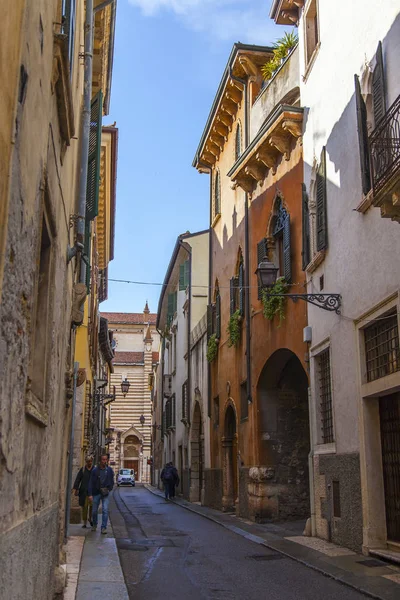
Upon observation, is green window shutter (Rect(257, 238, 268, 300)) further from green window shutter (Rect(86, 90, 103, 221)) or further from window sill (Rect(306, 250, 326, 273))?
green window shutter (Rect(86, 90, 103, 221))

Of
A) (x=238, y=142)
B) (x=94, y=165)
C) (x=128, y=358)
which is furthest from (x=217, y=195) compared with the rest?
(x=128, y=358)

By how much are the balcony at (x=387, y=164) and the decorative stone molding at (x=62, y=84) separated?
3536 mm

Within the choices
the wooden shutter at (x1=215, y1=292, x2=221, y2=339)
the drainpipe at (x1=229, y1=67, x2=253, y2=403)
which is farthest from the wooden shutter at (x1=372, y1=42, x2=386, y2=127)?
the wooden shutter at (x1=215, y1=292, x2=221, y2=339)

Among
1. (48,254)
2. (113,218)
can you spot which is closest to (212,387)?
(113,218)

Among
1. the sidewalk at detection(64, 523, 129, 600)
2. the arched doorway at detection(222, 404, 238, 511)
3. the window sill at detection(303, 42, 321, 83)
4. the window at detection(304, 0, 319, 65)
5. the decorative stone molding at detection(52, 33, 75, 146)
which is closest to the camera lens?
the decorative stone molding at detection(52, 33, 75, 146)

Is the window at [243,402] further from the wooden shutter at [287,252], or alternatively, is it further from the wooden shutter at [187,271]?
the wooden shutter at [187,271]

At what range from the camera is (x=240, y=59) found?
19.6 metres

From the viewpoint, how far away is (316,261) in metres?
13.3

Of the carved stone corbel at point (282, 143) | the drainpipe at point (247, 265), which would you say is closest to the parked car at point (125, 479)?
the drainpipe at point (247, 265)

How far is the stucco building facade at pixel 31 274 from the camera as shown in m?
3.42

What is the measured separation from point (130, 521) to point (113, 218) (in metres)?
12.9

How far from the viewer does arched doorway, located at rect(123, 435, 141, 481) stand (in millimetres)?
73125

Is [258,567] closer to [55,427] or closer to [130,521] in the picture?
[55,427]

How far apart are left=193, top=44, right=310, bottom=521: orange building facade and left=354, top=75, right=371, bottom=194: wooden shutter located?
3.55 meters
